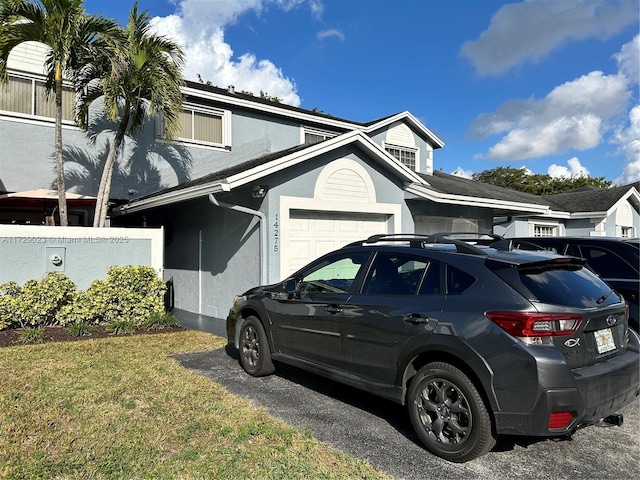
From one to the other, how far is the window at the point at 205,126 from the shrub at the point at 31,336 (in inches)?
265

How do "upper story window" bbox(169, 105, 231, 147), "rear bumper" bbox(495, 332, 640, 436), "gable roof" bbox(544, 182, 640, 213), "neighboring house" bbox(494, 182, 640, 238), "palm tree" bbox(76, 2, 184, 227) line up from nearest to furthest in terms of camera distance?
"rear bumper" bbox(495, 332, 640, 436), "palm tree" bbox(76, 2, 184, 227), "upper story window" bbox(169, 105, 231, 147), "neighboring house" bbox(494, 182, 640, 238), "gable roof" bbox(544, 182, 640, 213)

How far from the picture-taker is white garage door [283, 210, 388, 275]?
916 centimetres

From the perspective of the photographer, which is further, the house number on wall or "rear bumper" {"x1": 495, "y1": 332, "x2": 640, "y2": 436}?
the house number on wall

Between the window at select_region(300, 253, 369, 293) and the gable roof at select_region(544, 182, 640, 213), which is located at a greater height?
the gable roof at select_region(544, 182, 640, 213)

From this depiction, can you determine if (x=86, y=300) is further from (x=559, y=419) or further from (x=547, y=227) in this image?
(x=547, y=227)

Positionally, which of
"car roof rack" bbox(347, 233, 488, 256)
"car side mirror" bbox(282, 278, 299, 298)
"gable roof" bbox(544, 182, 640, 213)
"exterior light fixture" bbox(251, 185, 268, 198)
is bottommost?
"car side mirror" bbox(282, 278, 299, 298)

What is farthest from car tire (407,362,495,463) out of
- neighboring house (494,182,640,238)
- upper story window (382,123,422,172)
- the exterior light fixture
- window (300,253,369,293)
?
neighboring house (494,182,640,238)

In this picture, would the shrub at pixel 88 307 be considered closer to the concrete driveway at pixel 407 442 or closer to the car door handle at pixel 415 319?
the concrete driveway at pixel 407 442

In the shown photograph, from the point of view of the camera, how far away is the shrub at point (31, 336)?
7350 mm

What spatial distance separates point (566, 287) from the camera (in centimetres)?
352

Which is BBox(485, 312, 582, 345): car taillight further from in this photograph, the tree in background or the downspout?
the tree in background

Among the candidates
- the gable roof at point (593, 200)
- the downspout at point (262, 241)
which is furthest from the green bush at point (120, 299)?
the gable roof at point (593, 200)

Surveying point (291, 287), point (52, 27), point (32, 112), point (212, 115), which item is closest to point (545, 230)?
point (212, 115)

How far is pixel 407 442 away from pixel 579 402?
1.44 meters
